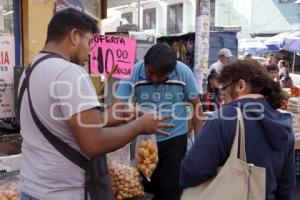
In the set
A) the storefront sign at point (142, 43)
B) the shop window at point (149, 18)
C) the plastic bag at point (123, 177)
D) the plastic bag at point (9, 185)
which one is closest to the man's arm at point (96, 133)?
the plastic bag at point (9, 185)

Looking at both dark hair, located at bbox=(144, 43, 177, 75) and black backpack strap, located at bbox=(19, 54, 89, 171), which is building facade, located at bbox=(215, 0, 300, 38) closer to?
dark hair, located at bbox=(144, 43, 177, 75)

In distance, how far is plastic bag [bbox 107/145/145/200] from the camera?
3982mm

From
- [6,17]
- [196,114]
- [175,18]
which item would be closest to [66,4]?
[6,17]

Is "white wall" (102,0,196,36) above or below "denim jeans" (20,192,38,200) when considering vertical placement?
above

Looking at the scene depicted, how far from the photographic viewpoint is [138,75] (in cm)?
357

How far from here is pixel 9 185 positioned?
3.35 meters

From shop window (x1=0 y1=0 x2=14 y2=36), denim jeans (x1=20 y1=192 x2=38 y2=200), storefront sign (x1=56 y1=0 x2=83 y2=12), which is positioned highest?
storefront sign (x1=56 y1=0 x2=83 y2=12)

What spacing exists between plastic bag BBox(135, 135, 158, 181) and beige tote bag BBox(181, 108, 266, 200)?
1.61m

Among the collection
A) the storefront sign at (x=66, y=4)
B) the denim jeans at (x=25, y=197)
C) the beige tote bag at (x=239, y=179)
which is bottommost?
the denim jeans at (x=25, y=197)

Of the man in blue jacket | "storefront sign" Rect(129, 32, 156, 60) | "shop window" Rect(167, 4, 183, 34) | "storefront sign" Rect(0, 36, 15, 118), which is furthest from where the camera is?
"shop window" Rect(167, 4, 183, 34)

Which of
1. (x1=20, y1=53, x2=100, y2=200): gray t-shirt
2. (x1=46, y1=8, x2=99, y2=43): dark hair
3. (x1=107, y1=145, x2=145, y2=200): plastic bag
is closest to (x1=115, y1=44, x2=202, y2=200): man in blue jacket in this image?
(x1=107, y1=145, x2=145, y2=200): plastic bag

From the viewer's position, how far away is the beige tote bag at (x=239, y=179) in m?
1.99

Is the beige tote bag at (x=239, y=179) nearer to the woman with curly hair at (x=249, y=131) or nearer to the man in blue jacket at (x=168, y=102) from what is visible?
the woman with curly hair at (x=249, y=131)

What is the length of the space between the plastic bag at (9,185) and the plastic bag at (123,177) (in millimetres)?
924
